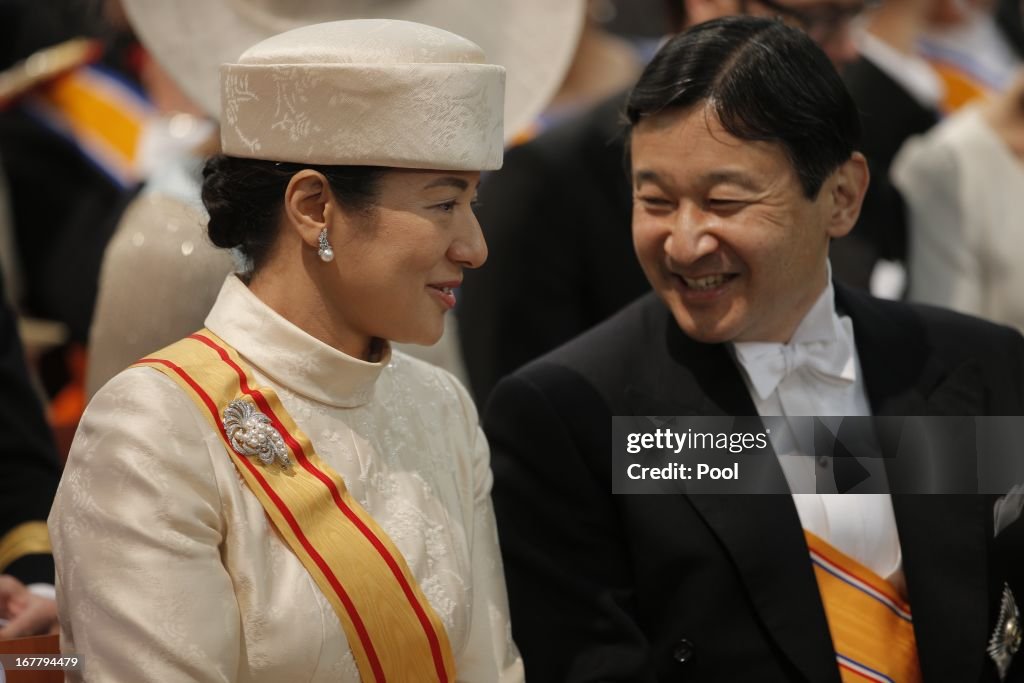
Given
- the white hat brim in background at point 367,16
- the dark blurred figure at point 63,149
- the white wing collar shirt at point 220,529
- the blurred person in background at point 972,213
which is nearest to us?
the white wing collar shirt at point 220,529

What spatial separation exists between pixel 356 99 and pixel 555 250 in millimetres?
1822

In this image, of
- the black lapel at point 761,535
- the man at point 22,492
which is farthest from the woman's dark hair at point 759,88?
the man at point 22,492

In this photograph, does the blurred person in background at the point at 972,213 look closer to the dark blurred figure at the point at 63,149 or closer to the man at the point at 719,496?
the man at the point at 719,496

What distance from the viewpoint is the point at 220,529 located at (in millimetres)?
2268

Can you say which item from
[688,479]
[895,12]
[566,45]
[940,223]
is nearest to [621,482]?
[688,479]

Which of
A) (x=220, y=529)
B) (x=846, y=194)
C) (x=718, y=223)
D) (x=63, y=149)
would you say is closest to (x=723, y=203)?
(x=718, y=223)

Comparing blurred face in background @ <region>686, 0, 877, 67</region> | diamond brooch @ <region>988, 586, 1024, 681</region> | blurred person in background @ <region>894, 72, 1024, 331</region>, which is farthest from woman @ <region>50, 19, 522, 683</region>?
blurred person in background @ <region>894, 72, 1024, 331</region>

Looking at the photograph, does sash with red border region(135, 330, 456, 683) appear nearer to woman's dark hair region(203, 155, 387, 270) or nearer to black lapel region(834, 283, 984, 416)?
woman's dark hair region(203, 155, 387, 270)

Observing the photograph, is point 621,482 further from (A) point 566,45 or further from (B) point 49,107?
(B) point 49,107

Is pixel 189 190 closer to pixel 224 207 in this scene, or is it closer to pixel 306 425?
pixel 224 207

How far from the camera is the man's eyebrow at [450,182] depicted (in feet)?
8.03

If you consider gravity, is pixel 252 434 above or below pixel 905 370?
below

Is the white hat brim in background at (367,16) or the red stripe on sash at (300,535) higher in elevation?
the white hat brim in background at (367,16)

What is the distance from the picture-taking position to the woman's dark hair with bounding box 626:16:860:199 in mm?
2799
